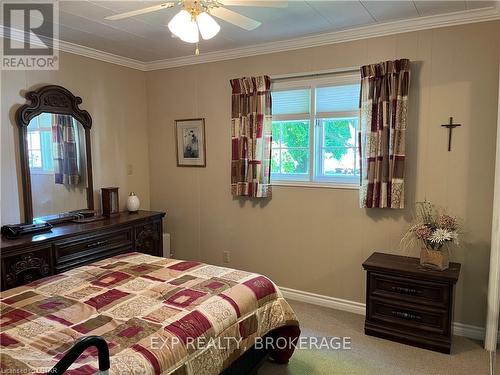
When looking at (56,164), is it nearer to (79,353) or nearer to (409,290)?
(79,353)

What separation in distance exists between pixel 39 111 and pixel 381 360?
349 centimetres

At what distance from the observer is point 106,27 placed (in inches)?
121

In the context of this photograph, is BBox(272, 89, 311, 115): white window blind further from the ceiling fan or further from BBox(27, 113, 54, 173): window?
BBox(27, 113, 54, 173): window

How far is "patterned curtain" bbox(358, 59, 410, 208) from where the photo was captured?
9.84 feet

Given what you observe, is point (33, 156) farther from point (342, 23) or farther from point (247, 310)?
point (342, 23)

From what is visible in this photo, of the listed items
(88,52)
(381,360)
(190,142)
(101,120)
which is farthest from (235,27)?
(381,360)

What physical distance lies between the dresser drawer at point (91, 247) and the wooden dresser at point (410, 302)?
2291mm

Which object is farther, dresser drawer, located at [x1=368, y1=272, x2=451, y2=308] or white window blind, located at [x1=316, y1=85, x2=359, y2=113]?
white window blind, located at [x1=316, y1=85, x2=359, y2=113]

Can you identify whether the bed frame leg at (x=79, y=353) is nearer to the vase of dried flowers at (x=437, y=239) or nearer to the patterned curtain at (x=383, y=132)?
the vase of dried flowers at (x=437, y=239)

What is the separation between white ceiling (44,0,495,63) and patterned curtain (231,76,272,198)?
43 cm

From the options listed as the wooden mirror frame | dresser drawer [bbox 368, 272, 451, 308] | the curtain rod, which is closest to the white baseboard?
dresser drawer [bbox 368, 272, 451, 308]

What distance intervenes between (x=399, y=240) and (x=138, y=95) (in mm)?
3307

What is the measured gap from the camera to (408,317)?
2.85 m

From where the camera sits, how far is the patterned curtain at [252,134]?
364cm
